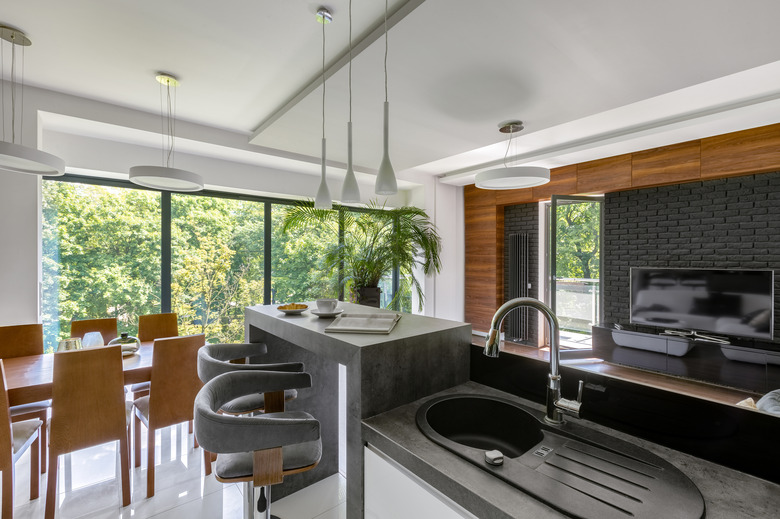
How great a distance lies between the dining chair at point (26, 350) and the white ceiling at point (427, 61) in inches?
72.4

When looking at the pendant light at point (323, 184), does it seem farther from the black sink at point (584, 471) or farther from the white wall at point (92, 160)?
the white wall at point (92, 160)

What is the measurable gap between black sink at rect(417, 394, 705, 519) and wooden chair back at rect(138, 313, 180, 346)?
9.07ft

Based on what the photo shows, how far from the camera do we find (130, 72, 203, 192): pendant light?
229 centimetres

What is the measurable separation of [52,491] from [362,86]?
2.78 meters

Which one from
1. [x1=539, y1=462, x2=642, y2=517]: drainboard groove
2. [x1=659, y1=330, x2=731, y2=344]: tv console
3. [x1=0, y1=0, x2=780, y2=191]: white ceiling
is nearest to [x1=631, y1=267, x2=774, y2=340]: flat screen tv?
[x1=659, y1=330, x2=731, y2=344]: tv console

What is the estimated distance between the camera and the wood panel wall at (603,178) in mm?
3414

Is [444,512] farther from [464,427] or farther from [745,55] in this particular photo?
[745,55]

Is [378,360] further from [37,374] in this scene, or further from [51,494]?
[37,374]

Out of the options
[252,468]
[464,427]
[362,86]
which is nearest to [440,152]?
[362,86]

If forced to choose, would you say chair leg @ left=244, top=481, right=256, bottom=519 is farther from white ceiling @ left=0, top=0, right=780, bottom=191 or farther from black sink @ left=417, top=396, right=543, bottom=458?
white ceiling @ left=0, top=0, right=780, bottom=191

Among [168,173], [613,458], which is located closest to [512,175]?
[613,458]

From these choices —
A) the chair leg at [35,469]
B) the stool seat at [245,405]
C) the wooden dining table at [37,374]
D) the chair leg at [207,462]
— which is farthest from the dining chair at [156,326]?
the stool seat at [245,405]

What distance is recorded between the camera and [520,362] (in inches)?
51.3

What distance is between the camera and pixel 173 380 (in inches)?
84.1
